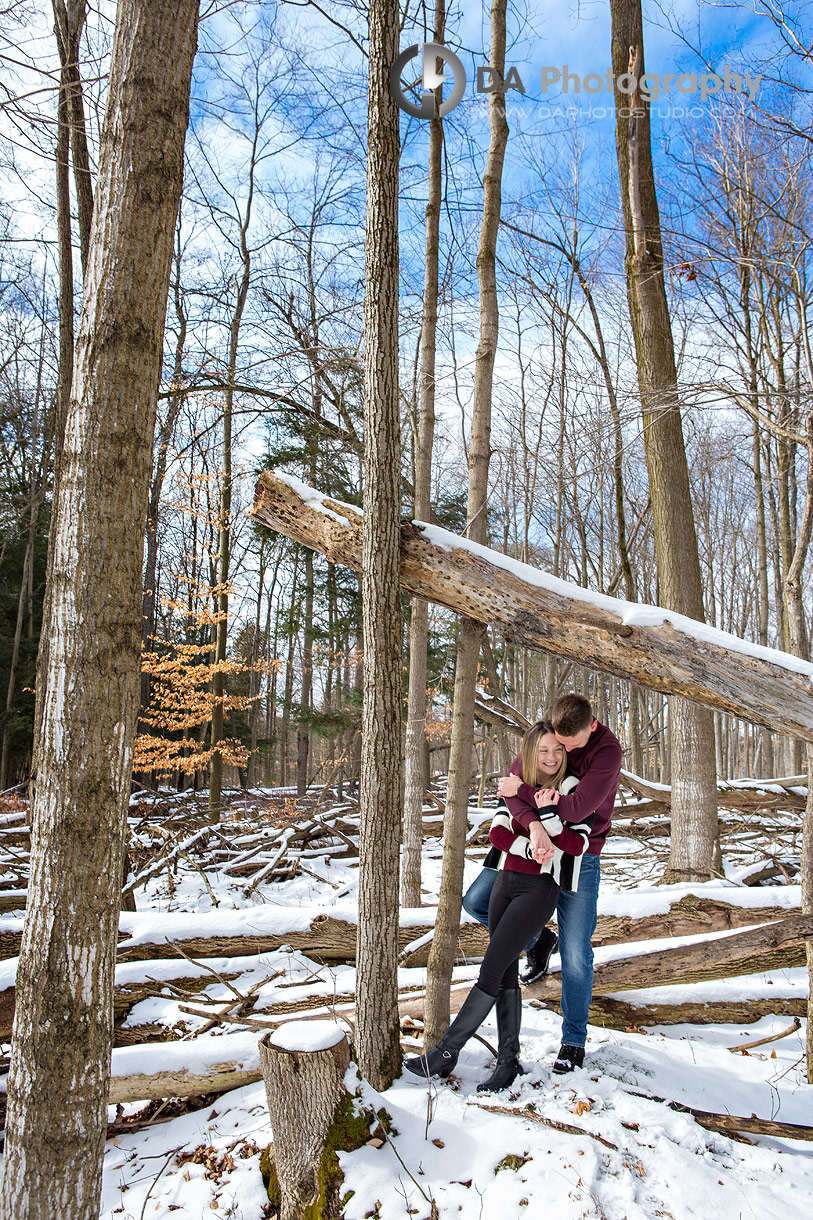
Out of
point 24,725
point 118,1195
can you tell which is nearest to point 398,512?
point 118,1195

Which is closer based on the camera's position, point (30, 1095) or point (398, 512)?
point (30, 1095)

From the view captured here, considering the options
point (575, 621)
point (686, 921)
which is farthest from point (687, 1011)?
point (575, 621)

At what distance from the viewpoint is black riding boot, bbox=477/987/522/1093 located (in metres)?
3.16

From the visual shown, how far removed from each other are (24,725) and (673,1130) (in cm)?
1676

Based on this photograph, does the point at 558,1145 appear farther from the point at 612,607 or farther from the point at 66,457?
the point at 66,457

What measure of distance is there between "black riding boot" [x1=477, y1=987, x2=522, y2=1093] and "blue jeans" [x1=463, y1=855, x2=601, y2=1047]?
0.87ft

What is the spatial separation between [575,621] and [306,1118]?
93.5 inches

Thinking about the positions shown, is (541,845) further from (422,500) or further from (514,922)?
(422,500)

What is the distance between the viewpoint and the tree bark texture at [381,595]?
10.3ft

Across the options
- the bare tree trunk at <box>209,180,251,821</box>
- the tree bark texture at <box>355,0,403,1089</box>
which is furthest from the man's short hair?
the bare tree trunk at <box>209,180,251,821</box>

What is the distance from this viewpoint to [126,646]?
2.23m

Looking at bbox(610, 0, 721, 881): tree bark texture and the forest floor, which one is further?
bbox(610, 0, 721, 881): tree bark texture

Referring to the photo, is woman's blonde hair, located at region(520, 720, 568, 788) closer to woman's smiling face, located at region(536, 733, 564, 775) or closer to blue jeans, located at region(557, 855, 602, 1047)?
woman's smiling face, located at region(536, 733, 564, 775)

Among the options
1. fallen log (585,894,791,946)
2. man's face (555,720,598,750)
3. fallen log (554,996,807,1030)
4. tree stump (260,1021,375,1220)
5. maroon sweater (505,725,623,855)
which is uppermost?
man's face (555,720,598,750)
